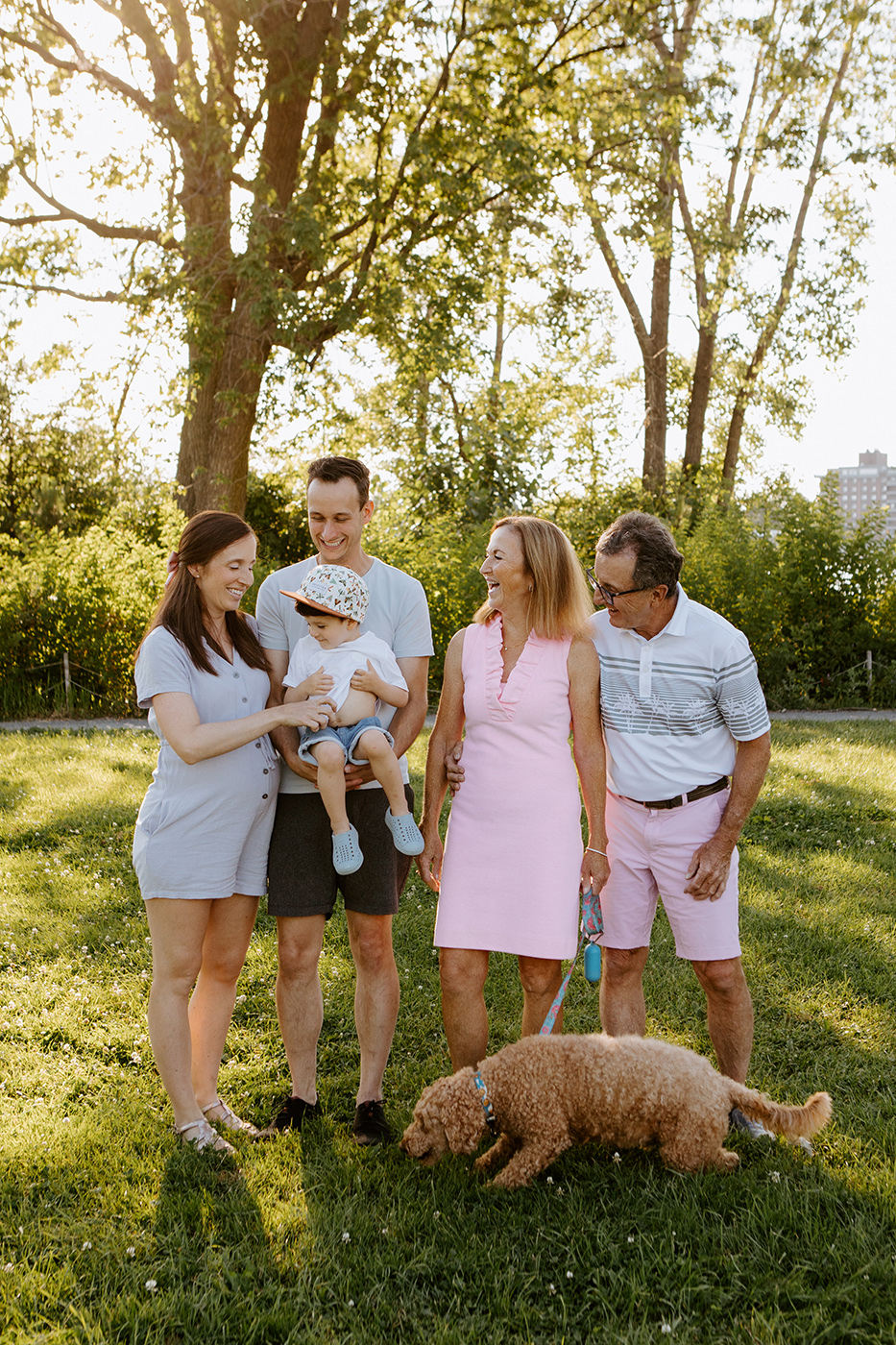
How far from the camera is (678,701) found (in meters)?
3.47

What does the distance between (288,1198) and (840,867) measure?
457 centimetres

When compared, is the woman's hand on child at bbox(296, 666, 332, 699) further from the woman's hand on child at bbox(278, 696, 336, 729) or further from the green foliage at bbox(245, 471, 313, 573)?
the green foliage at bbox(245, 471, 313, 573)

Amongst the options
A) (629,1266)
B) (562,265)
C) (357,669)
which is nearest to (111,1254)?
(629,1266)

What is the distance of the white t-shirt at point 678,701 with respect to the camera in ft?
11.3

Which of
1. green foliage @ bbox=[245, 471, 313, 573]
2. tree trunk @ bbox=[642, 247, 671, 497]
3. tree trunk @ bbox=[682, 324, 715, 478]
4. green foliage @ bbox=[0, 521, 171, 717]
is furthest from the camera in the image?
tree trunk @ bbox=[682, 324, 715, 478]

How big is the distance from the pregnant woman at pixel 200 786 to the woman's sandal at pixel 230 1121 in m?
0.03

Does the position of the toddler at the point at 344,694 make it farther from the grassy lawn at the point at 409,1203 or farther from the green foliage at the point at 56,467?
the green foliage at the point at 56,467

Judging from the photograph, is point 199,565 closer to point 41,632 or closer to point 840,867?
point 840,867

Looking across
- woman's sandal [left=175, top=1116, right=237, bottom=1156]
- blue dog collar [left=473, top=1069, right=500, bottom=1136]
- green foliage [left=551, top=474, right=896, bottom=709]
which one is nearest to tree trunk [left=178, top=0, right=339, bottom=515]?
green foliage [left=551, top=474, right=896, bottom=709]

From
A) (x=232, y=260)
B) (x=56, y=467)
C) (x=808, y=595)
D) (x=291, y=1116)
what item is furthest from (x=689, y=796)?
(x=56, y=467)

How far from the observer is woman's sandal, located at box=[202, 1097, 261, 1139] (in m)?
3.61

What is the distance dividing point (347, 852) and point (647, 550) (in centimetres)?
145

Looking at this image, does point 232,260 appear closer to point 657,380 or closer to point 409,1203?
point 657,380

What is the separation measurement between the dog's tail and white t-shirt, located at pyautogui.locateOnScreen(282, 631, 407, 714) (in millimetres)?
1740
